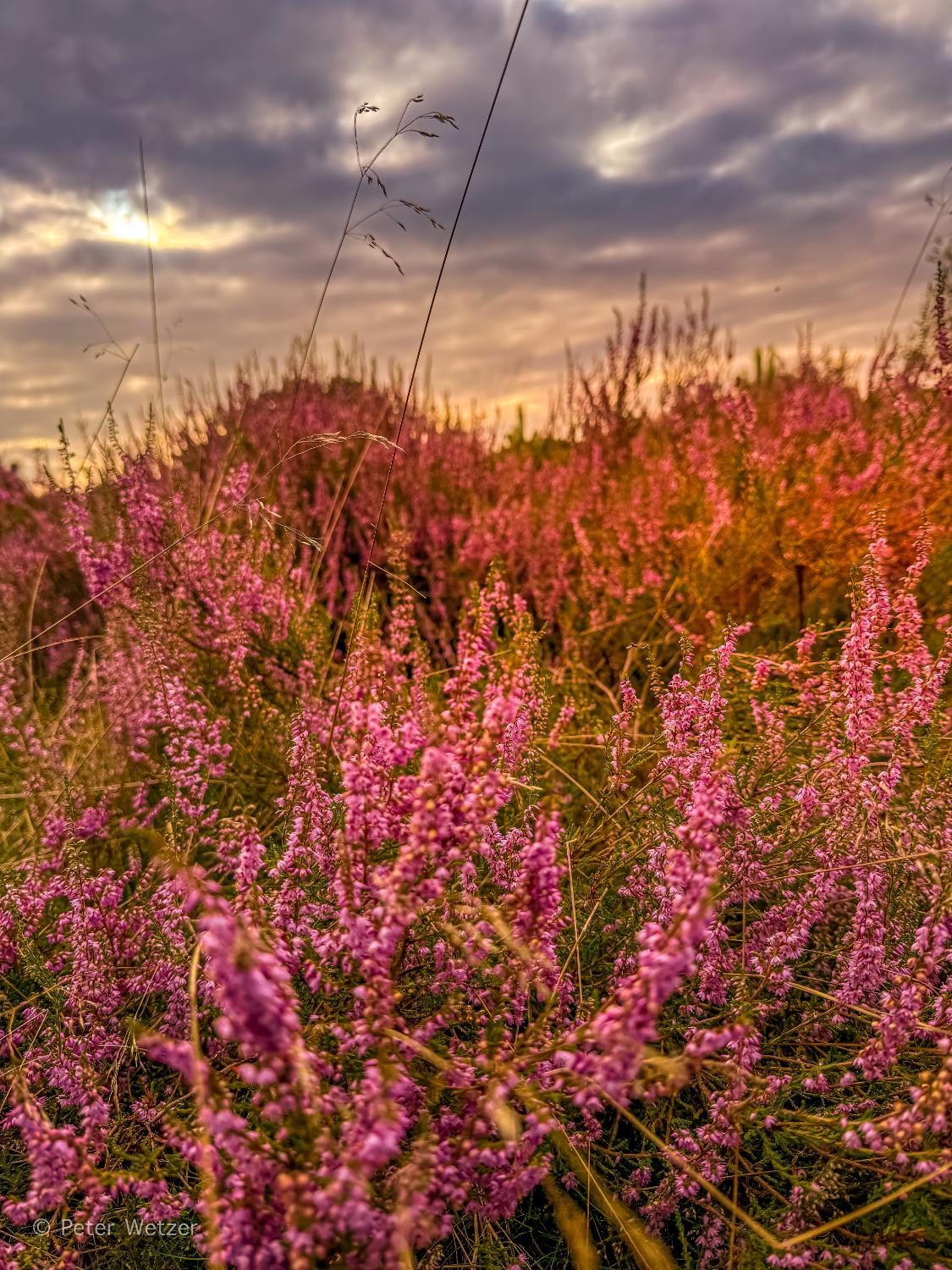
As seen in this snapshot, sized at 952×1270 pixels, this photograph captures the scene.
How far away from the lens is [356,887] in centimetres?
138

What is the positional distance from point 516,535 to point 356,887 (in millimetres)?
4054

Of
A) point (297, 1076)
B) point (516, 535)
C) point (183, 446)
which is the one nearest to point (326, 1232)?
point (297, 1076)

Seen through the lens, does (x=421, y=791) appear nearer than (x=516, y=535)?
Yes

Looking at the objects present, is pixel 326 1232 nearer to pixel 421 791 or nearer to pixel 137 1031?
pixel 137 1031

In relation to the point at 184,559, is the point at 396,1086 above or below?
below

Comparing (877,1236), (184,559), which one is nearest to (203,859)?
(184,559)

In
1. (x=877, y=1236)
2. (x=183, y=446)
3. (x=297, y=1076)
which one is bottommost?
(x=877, y=1236)

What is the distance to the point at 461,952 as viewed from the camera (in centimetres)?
154

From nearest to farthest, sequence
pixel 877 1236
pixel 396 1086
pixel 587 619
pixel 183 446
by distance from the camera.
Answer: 1. pixel 396 1086
2. pixel 877 1236
3. pixel 587 619
4. pixel 183 446

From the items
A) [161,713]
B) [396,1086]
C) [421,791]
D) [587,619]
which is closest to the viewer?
[396,1086]

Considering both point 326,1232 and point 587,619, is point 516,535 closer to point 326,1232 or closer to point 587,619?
point 587,619

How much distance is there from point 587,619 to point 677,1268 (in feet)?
11.3

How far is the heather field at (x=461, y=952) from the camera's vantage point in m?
1.11

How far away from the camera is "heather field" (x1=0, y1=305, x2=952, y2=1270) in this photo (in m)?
1.11
